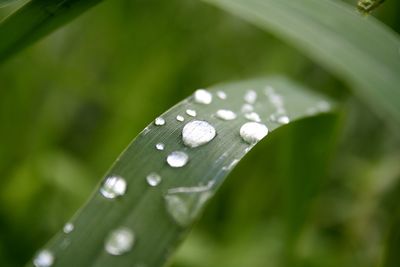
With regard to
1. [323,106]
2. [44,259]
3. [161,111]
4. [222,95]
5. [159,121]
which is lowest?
[44,259]

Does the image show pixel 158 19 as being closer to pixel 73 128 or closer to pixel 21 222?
pixel 73 128

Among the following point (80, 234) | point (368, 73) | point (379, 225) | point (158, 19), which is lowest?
point (80, 234)

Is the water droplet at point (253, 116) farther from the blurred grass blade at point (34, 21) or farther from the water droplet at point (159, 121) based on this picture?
the blurred grass blade at point (34, 21)

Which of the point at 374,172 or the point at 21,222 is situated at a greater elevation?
the point at 374,172

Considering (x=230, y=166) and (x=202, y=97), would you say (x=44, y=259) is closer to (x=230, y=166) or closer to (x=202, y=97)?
(x=230, y=166)

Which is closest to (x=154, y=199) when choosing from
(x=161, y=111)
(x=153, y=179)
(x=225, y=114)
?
(x=153, y=179)

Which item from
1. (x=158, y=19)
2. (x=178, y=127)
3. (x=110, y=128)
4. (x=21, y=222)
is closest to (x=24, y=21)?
(x=178, y=127)

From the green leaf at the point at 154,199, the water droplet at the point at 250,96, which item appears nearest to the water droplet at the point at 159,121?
the green leaf at the point at 154,199
